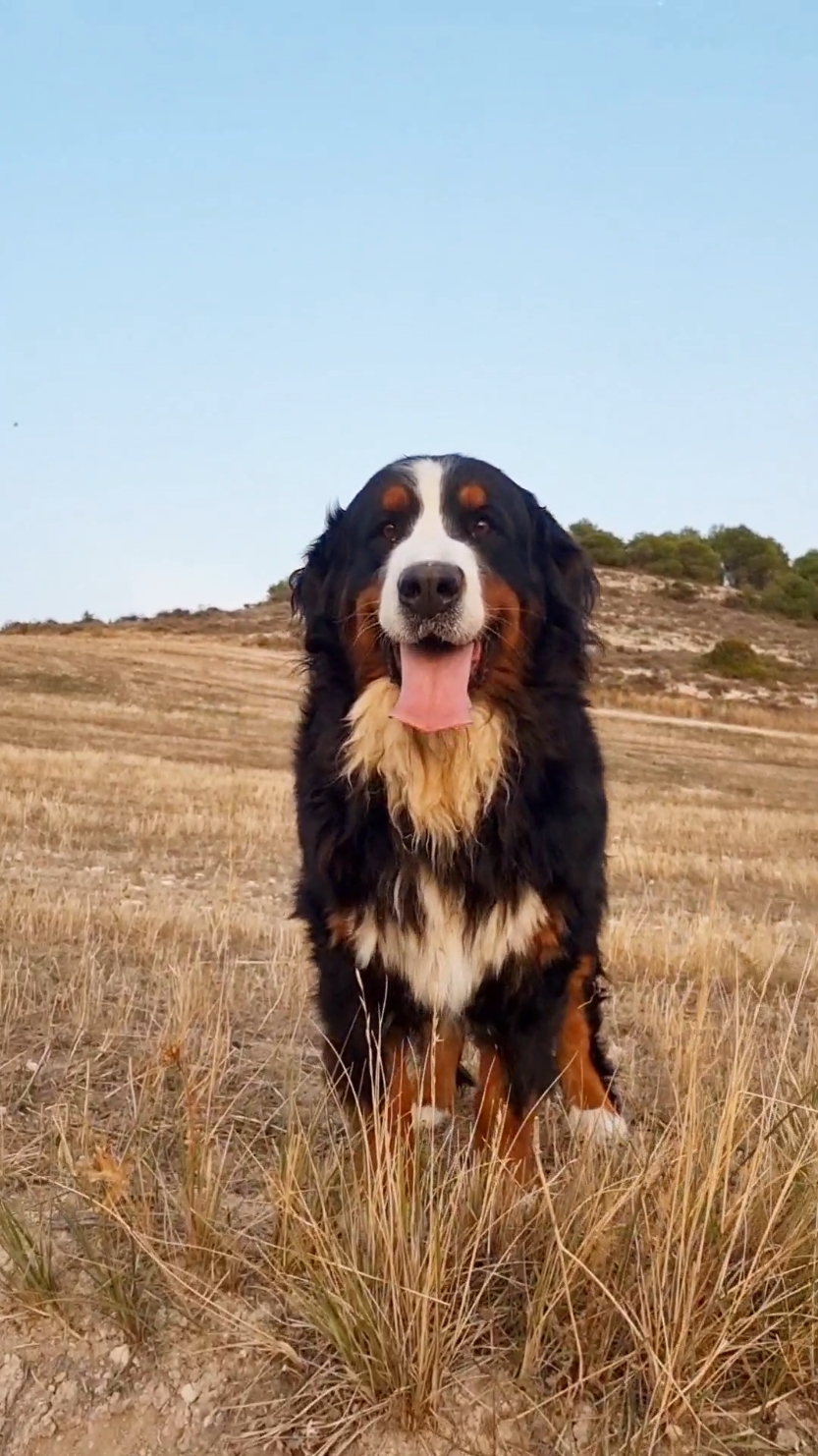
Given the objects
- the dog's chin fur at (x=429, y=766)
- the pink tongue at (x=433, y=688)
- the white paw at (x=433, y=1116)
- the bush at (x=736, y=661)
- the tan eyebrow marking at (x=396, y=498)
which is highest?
the tan eyebrow marking at (x=396, y=498)

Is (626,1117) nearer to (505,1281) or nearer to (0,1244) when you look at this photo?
(505,1281)

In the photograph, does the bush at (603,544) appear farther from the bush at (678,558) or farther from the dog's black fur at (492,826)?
the dog's black fur at (492,826)

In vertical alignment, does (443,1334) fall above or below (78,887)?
above

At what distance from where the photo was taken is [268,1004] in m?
4.34

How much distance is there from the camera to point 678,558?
195ft

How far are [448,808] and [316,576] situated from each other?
94 cm

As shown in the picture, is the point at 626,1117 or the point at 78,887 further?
the point at 78,887

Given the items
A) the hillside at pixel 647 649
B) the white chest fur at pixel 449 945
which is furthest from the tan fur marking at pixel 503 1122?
the hillside at pixel 647 649

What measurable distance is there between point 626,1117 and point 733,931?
136 inches

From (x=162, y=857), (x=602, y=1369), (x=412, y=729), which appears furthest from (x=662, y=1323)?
(x=162, y=857)

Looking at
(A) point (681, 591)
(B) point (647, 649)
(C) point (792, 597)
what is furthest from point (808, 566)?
(B) point (647, 649)

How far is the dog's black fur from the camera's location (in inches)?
115

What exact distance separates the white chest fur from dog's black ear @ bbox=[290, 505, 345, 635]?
1.04 metres

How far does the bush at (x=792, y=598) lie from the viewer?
2120 inches
